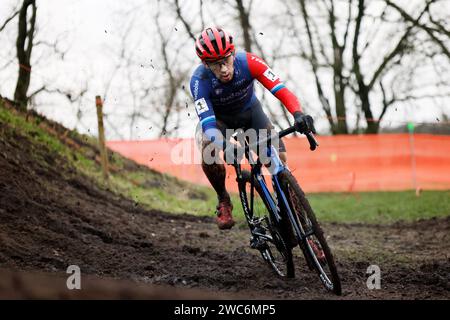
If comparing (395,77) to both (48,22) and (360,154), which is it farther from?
(48,22)

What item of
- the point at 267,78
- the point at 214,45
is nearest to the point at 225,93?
the point at 267,78

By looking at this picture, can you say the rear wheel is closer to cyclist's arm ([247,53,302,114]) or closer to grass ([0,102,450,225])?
cyclist's arm ([247,53,302,114])

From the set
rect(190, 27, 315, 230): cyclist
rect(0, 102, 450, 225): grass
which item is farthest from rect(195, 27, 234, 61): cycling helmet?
rect(0, 102, 450, 225): grass

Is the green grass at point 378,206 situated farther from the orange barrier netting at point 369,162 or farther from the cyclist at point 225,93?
the cyclist at point 225,93

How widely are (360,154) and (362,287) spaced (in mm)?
12122

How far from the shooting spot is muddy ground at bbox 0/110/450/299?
530 cm

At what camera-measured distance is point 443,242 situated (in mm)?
8289

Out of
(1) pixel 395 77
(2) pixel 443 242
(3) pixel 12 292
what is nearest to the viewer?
(3) pixel 12 292

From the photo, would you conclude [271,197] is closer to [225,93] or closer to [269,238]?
[269,238]

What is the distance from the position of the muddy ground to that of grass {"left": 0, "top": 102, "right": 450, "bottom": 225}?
99 cm

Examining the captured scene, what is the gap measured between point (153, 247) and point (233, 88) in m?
2.58

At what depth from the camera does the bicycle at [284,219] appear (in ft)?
15.9

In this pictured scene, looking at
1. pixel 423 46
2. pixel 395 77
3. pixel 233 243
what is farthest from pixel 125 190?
pixel 395 77

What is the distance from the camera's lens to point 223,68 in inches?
226
